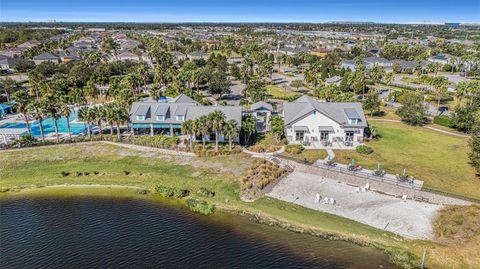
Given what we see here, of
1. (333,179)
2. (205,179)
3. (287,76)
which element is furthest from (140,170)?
(287,76)

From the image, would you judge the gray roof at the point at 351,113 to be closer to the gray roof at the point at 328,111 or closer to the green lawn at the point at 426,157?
the gray roof at the point at 328,111

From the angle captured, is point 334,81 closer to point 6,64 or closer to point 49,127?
point 49,127

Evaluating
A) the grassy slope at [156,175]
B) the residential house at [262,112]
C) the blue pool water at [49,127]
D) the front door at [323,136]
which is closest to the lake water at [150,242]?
the grassy slope at [156,175]

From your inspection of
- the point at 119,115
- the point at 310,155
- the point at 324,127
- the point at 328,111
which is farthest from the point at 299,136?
the point at 119,115

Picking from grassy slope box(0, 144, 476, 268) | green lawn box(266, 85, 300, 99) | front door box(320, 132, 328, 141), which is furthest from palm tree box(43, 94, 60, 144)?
green lawn box(266, 85, 300, 99)

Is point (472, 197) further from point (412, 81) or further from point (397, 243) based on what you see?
point (412, 81)

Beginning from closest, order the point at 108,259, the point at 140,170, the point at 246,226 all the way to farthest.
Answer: the point at 108,259 < the point at 246,226 < the point at 140,170
